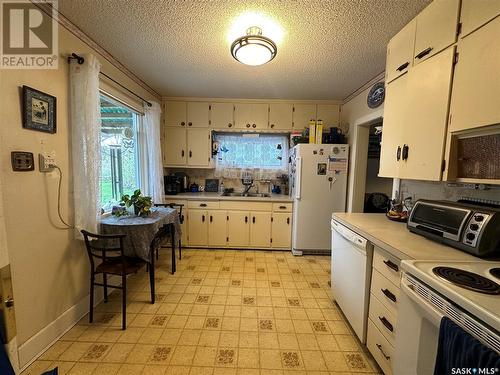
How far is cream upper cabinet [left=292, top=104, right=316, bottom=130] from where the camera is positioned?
366 cm

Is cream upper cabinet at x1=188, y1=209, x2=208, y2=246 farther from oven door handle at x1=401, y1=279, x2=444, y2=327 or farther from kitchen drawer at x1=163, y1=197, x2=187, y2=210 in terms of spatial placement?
oven door handle at x1=401, y1=279, x2=444, y2=327

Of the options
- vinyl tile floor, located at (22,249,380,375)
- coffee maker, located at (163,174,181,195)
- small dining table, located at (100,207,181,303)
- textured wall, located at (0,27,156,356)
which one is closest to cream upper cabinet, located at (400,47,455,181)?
vinyl tile floor, located at (22,249,380,375)

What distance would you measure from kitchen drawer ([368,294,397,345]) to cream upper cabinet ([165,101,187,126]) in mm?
3460

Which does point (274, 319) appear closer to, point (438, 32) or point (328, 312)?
point (328, 312)

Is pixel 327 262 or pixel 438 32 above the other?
pixel 438 32

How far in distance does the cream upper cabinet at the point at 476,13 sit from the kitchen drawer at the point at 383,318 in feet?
5.39

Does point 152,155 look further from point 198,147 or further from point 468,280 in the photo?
point 468,280

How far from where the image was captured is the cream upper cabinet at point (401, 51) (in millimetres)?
1646

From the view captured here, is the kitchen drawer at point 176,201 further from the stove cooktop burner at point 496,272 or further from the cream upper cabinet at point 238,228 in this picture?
the stove cooktop burner at point 496,272

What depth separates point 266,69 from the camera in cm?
252

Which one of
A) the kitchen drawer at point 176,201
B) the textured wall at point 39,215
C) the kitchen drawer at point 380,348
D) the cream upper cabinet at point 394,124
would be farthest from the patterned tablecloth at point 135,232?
the cream upper cabinet at point 394,124

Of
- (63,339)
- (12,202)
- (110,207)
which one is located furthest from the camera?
(110,207)

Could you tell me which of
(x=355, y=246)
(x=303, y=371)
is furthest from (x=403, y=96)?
(x=303, y=371)

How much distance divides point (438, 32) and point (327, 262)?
2.75 m
